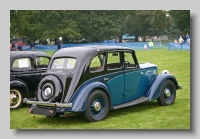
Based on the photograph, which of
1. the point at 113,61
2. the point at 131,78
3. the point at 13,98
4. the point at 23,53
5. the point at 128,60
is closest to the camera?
the point at 113,61

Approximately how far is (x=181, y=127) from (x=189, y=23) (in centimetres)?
241

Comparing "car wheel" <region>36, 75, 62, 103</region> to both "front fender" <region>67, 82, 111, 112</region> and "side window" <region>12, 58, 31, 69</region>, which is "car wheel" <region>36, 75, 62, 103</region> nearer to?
"front fender" <region>67, 82, 111, 112</region>

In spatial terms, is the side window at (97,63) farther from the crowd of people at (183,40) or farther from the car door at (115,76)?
the crowd of people at (183,40)

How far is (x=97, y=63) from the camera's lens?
8.23 m

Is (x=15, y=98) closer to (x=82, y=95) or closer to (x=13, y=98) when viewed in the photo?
(x=13, y=98)

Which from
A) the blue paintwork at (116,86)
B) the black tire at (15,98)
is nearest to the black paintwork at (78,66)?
the blue paintwork at (116,86)

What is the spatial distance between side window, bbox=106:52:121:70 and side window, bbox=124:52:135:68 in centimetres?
24

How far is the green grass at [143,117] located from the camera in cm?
800

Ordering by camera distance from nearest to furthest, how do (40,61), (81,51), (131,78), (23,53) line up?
(81,51) < (131,78) < (23,53) < (40,61)

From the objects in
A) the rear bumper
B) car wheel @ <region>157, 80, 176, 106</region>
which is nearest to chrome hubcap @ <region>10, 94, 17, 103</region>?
the rear bumper

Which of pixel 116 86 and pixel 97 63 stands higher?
pixel 97 63

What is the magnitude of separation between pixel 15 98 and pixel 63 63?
6.25 feet

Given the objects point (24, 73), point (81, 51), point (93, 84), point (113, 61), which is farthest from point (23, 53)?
point (93, 84)

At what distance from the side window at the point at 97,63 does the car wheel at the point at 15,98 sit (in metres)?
2.36
